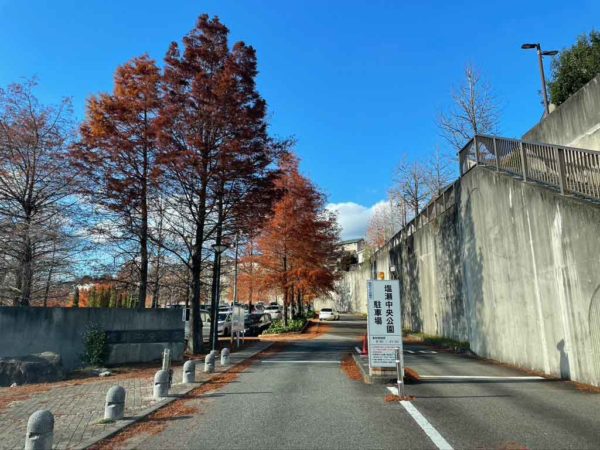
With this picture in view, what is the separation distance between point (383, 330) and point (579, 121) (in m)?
9.05

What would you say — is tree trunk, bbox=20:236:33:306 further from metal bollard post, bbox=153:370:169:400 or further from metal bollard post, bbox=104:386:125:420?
metal bollard post, bbox=104:386:125:420

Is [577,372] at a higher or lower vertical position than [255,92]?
lower

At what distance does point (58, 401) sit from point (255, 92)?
497 inches

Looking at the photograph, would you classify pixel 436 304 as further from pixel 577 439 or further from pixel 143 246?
pixel 577 439

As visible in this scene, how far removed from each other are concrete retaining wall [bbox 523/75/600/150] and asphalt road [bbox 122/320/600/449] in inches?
281

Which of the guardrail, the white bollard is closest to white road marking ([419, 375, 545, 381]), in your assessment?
the guardrail

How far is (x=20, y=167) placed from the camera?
1595cm

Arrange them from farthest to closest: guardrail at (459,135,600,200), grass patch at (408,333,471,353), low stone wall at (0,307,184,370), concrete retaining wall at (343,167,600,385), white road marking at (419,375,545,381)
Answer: grass patch at (408,333,471,353) < low stone wall at (0,307,184,370) < white road marking at (419,375,545,381) < guardrail at (459,135,600,200) < concrete retaining wall at (343,167,600,385)

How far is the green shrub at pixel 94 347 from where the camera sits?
14352 millimetres

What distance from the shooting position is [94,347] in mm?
14438

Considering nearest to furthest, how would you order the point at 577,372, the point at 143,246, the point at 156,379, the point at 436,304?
the point at 156,379, the point at 577,372, the point at 143,246, the point at 436,304

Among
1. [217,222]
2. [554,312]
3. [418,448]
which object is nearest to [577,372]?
[554,312]

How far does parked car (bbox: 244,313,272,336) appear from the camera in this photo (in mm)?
31427

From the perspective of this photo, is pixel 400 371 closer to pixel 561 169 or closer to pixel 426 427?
pixel 426 427
